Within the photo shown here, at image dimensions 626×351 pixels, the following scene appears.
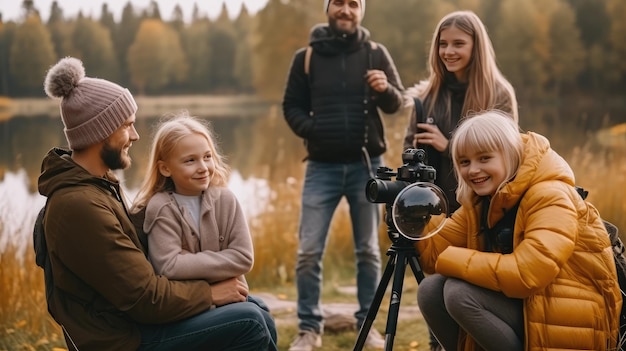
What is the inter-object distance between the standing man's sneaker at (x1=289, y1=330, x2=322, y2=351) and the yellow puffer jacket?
4.63 feet

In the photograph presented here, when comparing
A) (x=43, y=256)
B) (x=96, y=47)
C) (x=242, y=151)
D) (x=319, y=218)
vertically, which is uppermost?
(x=96, y=47)

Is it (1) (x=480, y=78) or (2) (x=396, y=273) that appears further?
(1) (x=480, y=78)

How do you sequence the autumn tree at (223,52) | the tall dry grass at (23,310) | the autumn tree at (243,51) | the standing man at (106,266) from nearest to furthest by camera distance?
1. the standing man at (106,266)
2. the tall dry grass at (23,310)
3. the autumn tree at (223,52)
4. the autumn tree at (243,51)

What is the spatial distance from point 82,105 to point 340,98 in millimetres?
1718

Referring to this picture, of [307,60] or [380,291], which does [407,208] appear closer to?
[380,291]

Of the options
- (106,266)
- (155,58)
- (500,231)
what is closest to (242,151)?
(155,58)

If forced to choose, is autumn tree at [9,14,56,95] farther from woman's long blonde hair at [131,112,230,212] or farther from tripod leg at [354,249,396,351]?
tripod leg at [354,249,396,351]

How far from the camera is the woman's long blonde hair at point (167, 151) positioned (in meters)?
2.75

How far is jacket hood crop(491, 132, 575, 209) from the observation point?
2.62 meters

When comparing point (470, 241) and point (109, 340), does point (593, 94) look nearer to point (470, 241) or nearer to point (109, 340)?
point (470, 241)

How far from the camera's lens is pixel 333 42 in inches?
160

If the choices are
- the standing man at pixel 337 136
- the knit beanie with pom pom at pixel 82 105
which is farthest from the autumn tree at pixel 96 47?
the knit beanie with pom pom at pixel 82 105

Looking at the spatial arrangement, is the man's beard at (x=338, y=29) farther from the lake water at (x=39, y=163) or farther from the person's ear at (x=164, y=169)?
the person's ear at (x=164, y=169)

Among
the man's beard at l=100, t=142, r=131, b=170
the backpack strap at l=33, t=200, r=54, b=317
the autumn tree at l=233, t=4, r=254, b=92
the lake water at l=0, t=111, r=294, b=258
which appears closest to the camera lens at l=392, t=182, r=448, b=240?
the man's beard at l=100, t=142, r=131, b=170
